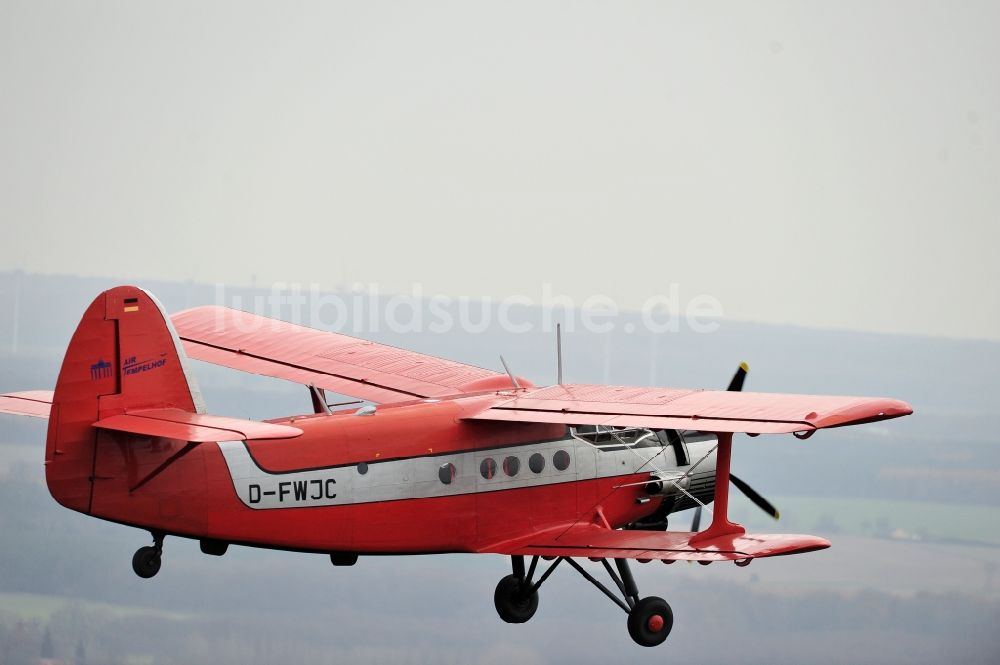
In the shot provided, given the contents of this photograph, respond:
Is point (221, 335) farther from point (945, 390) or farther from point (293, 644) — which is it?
point (945, 390)

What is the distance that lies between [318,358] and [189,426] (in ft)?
20.1

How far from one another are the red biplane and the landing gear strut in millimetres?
26

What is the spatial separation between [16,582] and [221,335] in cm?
6192

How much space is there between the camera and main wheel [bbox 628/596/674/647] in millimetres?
20703

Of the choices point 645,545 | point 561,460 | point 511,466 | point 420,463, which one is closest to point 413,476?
point 420,463

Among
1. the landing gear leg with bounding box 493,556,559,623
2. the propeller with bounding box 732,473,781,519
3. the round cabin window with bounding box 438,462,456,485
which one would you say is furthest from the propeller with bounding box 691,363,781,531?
the round cabin window with bounding box 438,462,456,485

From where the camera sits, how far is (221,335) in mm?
24812

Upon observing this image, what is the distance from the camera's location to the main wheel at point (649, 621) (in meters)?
20.7

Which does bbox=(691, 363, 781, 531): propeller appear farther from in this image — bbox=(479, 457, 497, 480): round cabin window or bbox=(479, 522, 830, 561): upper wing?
bbox=(479, 457, 497, 480): round cabin window

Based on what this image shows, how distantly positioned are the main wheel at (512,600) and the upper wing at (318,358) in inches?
106

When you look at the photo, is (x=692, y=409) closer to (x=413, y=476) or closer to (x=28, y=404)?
(x=413, y=476)

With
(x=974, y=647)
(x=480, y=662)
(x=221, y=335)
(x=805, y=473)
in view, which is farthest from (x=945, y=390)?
(x=221, y=335)

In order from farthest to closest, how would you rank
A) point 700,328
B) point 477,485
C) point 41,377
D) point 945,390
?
1. point 700,328
2. point 945,390
3. point 41,377
4. point 477,485

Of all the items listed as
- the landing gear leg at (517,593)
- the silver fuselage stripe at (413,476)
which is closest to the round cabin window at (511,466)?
the silver fuselage stripe at (413,476)
